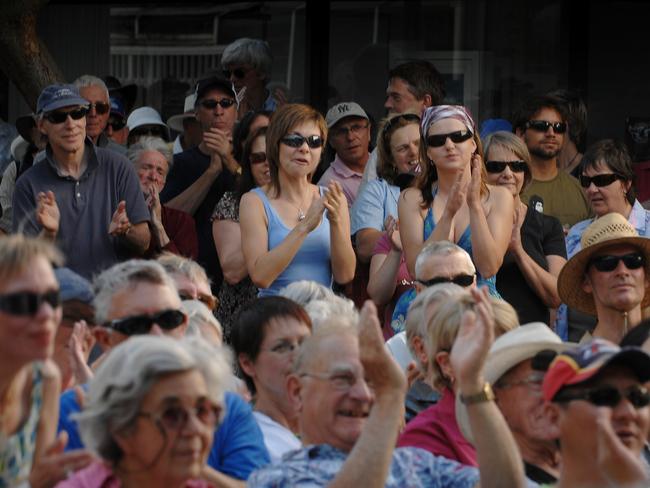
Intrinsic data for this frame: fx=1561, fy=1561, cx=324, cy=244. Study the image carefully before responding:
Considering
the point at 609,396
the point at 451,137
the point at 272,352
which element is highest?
the point at 451,137

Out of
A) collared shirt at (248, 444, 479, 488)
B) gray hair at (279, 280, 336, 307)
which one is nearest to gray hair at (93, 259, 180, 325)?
collared shirt at (248, 444, 479, 488)

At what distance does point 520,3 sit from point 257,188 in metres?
4.76

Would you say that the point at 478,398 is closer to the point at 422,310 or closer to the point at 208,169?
the point at 422,310

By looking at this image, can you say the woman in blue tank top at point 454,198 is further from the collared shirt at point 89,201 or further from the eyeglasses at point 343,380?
the eyeglasses at point 343,380

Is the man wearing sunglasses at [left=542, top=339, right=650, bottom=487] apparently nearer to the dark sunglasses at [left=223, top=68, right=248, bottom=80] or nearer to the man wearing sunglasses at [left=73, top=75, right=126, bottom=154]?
the man wearing sunglasses at [left=73, top=75, right=126, bottom=154]

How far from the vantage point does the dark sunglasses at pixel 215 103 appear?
901cm

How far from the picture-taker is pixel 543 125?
9016 mm

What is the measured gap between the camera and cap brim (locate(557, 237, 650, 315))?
722cm

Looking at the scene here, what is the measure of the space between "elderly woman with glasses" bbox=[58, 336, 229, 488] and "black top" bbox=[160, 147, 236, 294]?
4.30 m

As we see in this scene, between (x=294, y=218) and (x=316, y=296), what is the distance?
1.41m

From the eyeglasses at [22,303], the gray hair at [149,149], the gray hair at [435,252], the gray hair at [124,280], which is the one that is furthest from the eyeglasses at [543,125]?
the eyeglasses at [22,303]

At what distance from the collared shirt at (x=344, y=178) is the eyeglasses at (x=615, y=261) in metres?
1.95

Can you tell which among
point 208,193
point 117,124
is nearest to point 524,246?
point 208,193

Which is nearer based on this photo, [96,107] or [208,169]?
[208,169]
